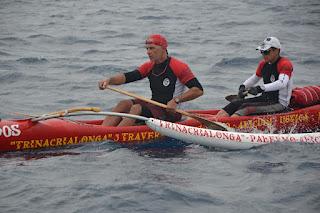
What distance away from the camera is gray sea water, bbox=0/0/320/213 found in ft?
27.0

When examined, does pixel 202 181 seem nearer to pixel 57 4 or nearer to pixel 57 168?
pixel 57 168

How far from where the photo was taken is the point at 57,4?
1200 inches

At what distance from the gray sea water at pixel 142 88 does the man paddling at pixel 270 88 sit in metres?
1.20

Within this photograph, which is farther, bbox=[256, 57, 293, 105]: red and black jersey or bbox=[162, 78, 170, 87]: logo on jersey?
bbox=[256, 57, 293, 105]: red and black jersey

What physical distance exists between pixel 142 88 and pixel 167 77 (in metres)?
5.53

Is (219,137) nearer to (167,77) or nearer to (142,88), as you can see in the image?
(167,77)

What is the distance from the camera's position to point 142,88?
54.5ft

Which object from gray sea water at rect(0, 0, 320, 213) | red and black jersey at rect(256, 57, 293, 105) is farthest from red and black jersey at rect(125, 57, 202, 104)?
red and black jersey at rect(256, 57, 293, 105)

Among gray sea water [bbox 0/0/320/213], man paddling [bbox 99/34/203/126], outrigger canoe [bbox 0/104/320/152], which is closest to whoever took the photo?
gray sea water [bbox 0/0/320/213]

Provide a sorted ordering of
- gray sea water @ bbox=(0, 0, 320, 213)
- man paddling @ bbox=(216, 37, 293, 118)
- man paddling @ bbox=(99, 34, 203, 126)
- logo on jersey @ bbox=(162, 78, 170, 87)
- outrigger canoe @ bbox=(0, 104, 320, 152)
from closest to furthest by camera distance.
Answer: gray sea water @ bbox=(0, 0, 320, 213)
outrigger canoe @ bbox=(0, 104, 320, 152)
man paddling @ bbox=(99, 34, 203, 126)
logo on jersey @ bbox=(162, 78, 170, 87)
man paddling @ bbox=(216, 37, 293, 118)

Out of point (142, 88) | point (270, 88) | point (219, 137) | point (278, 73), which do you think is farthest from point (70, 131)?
point (142, 88)

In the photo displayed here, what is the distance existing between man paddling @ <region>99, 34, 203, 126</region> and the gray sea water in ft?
2.49

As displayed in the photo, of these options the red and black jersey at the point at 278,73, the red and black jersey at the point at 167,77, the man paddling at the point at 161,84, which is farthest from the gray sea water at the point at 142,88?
the red and black jersey at the point at 278,73

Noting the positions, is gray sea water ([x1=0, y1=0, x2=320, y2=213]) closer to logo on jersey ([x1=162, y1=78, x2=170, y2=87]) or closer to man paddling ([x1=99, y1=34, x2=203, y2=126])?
man paddling ([x1=99, y1=34, x2=203, y2=126])
